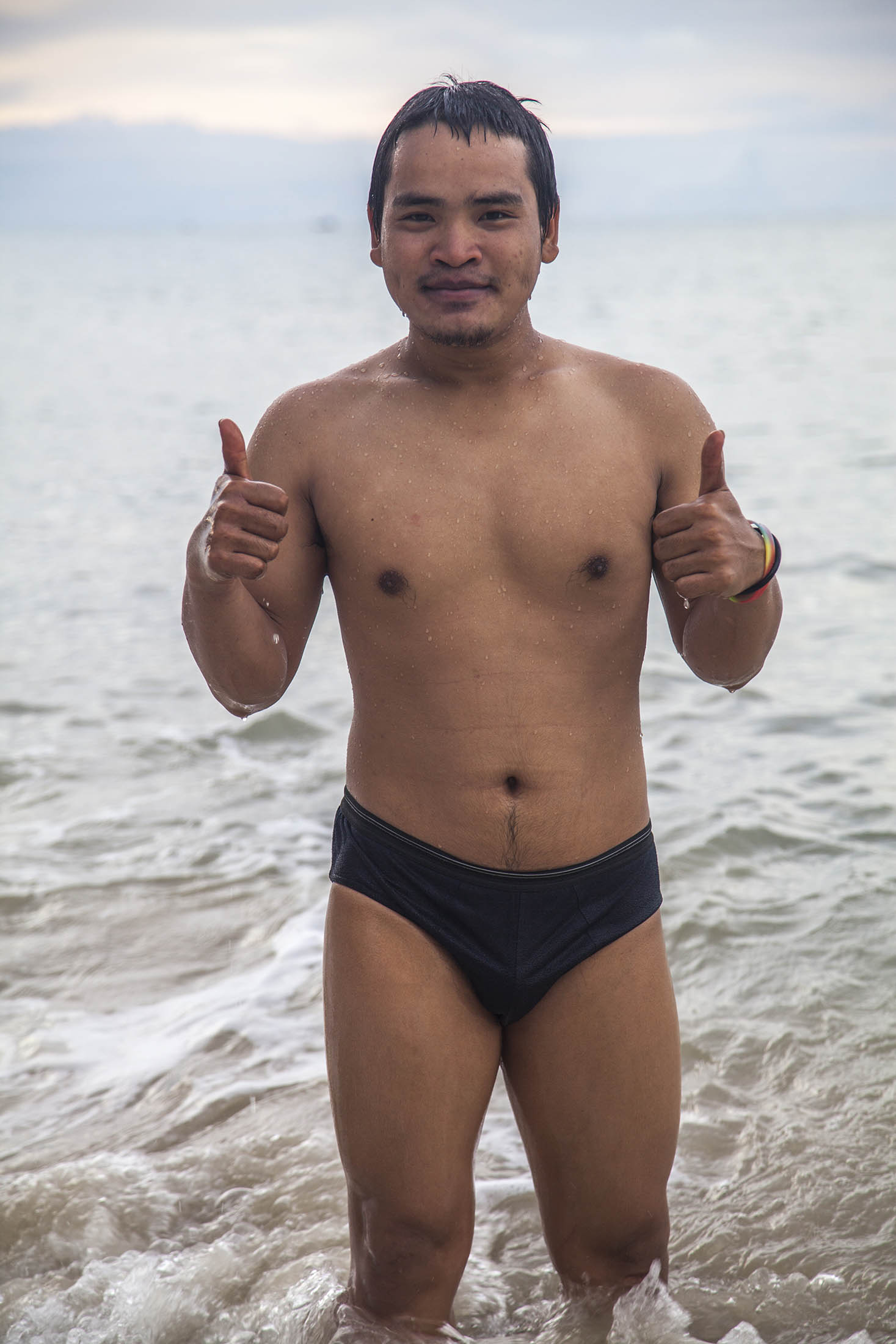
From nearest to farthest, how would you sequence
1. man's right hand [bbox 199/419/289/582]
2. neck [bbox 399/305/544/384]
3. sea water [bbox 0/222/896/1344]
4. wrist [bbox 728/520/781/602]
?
man's right hand [bbox 199/419/289/582] < wrist [bbox 728/520/781/602] < neck [bbox 399/305/544/384] < sea water [bbox 0/222/896/1344]

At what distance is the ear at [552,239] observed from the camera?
2.45 meters

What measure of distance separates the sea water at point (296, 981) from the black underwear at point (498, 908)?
0.68 metres

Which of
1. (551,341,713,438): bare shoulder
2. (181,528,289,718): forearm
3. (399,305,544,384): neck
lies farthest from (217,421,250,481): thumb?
(551,341,713,438): bare shoulder

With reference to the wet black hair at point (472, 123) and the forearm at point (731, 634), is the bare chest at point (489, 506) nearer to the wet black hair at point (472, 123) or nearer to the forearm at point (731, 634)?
the forearm at point (731, 634)

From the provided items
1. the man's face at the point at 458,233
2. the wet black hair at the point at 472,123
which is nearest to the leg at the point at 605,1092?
the man's face at the point at 458,233

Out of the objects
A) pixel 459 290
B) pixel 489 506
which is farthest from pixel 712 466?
pixel 459 290

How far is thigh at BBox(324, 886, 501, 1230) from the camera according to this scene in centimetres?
224

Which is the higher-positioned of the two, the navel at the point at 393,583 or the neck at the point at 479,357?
the neck at the point at 479,357

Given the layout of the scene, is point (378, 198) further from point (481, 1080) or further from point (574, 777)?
point (481, 1080)

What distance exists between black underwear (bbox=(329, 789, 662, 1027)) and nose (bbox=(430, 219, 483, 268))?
3.18ft

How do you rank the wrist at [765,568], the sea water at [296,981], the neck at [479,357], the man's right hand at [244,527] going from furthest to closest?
the sea water at [296,981], the neck at [479,357], the wrist at [765,568], the man's right hand at [244,527]

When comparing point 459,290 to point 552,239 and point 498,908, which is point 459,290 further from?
point 498,908

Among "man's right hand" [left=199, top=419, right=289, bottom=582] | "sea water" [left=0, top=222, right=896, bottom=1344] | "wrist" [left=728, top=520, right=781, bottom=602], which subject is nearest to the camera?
"man's right hand" [left=199, top=419, right=289, bottom=582]

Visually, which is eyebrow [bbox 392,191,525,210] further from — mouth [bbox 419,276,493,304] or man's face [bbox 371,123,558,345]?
mouth [bbox 419,276,493,304]
